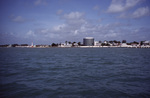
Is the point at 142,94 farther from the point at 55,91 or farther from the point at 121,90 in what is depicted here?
the point at 55,91

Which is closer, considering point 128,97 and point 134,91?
point 128,97

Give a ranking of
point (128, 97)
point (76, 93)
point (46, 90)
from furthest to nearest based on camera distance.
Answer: point (46, 90), point (76, 93), point (128, 97)

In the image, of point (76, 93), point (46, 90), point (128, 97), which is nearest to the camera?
point (128, 97)

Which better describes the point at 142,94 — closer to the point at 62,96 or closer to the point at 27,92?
the point at 62,96

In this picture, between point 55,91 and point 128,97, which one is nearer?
point 128,97

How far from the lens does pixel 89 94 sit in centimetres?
1014

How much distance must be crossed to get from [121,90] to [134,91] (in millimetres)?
1049

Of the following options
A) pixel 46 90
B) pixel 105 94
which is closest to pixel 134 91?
pixel 105 94

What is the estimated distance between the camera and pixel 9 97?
9.77 m

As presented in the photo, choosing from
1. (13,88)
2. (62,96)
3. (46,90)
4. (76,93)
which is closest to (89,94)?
(76,93)

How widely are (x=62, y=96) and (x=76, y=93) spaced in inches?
48.6

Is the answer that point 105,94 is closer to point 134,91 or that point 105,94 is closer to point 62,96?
point 134,91

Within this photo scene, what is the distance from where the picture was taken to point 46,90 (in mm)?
11055

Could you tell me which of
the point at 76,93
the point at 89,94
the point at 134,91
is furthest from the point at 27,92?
the point at 134,91
